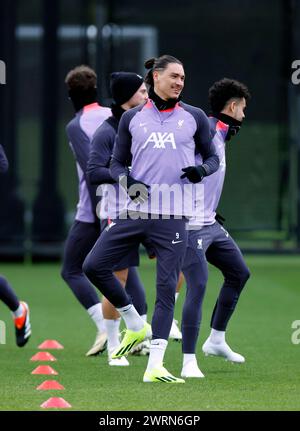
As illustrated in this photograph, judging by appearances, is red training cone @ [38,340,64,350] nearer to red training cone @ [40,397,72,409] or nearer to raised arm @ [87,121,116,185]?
raised arm @ [87,121,116,185]

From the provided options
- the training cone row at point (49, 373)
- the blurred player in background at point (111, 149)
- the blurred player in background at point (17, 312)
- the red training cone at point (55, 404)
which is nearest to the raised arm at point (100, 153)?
the blurred player in background at point (111, 149)

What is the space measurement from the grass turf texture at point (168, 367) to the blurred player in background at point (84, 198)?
447 millimetres

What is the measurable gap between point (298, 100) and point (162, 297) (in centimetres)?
1125

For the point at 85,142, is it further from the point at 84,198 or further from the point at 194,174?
the point at 194,174

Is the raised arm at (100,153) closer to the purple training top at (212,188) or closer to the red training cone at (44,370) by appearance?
the purple training top at (212,188)

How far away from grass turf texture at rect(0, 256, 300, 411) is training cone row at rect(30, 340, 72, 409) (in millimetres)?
69

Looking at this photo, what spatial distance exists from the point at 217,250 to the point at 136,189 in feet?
3.99

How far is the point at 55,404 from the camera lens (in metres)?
7.45

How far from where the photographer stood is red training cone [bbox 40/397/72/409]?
7.43 m

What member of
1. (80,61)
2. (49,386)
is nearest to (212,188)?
(49,386)

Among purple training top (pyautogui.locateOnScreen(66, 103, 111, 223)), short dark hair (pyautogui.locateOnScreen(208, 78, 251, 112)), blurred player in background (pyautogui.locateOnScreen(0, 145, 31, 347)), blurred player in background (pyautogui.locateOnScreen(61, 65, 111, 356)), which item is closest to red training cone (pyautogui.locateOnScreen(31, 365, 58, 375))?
blurred player in background (pyautogui.locateOnScreen(61, 65, 111, 356))

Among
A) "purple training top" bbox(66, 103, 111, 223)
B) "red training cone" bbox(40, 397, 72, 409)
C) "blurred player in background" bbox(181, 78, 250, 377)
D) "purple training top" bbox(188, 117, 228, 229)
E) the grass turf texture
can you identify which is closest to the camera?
"red training cone" bbox(40, 397, 72, 409)

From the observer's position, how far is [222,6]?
63.3ft

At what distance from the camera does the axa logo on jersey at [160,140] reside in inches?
335
